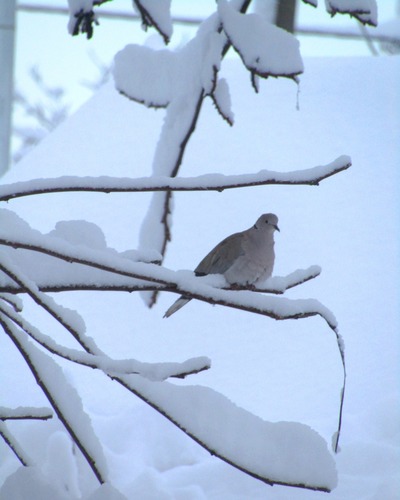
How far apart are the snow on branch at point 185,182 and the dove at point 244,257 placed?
51cm

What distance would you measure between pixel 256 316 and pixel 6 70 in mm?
683

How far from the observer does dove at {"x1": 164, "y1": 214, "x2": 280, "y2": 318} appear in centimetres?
94

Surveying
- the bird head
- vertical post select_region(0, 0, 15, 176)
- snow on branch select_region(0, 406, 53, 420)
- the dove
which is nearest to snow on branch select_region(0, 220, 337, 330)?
snow on branch select_region(0, 406, 53, 420)

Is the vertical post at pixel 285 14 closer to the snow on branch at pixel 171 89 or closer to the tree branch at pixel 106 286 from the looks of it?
the snow on branch at pixel 171 89

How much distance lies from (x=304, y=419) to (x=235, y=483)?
Answer: 18 centimetres

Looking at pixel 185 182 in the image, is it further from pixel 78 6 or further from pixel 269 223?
pixel 269 223

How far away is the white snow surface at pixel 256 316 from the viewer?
1.04m

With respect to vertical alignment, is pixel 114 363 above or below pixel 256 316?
above

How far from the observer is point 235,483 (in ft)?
3.14

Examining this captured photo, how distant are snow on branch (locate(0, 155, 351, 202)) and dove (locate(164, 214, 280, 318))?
51cm

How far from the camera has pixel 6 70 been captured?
4.48ft

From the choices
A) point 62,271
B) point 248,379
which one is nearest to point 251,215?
point 248,379

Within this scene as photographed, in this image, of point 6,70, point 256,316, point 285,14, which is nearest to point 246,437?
point 285,14

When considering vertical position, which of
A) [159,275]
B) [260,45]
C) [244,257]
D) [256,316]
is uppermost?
[260,45]
